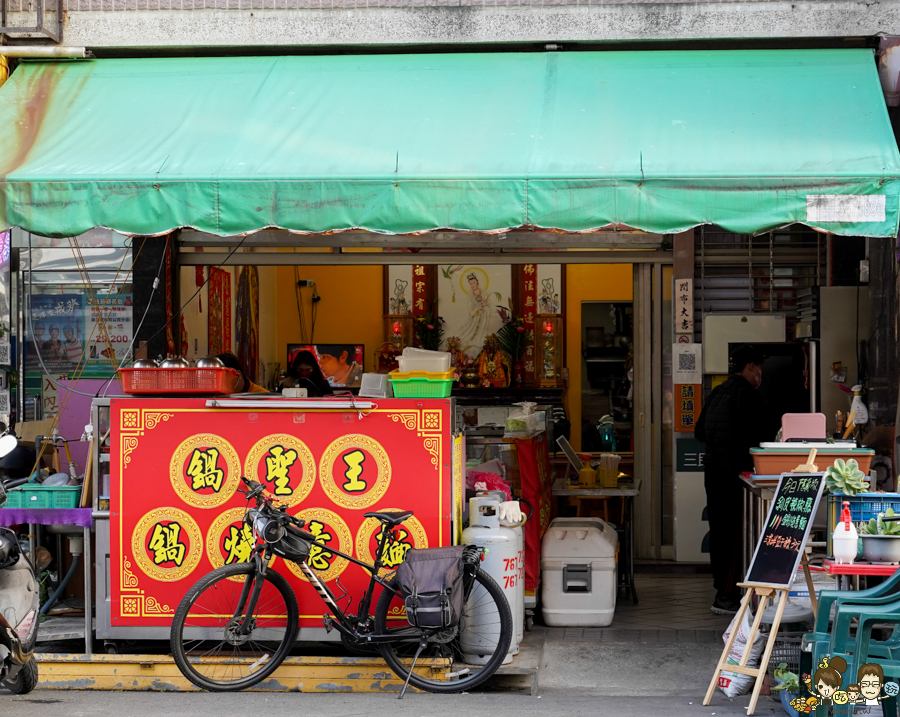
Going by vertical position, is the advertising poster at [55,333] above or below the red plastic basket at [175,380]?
above

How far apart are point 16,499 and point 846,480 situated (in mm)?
5388

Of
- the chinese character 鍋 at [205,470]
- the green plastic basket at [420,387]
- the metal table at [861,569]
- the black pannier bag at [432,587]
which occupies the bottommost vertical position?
the black pannier bag at [432,587]

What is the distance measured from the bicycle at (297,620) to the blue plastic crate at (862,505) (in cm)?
202

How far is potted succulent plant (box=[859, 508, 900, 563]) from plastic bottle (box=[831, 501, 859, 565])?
0.25 feet

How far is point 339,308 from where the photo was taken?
14.7 metres

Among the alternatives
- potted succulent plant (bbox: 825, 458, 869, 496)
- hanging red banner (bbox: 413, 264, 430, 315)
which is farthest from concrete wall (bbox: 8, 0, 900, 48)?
hanging red banner (bbox: 413, 264, 430, 315)

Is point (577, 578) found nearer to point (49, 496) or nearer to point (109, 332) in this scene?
point (49, 496)

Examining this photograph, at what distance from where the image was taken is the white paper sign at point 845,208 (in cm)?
601

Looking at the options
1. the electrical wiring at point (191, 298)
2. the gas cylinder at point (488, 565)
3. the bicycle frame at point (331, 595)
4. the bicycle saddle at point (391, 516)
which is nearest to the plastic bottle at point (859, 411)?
the gas cylinder at point (488, 565)

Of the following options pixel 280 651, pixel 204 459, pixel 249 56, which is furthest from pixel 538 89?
pixel 280 651

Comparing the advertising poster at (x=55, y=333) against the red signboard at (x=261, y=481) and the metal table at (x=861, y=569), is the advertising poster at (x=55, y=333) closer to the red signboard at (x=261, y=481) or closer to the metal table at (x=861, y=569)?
the red signboard at (x=261, y=481)

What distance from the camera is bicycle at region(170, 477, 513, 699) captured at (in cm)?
637

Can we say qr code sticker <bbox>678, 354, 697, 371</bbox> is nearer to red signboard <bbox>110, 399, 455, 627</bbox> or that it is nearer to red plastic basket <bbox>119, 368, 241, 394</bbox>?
red signboard <bbox>110, 399, 455, 627</bbox>

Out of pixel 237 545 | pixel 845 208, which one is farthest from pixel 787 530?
pixel 237 545
